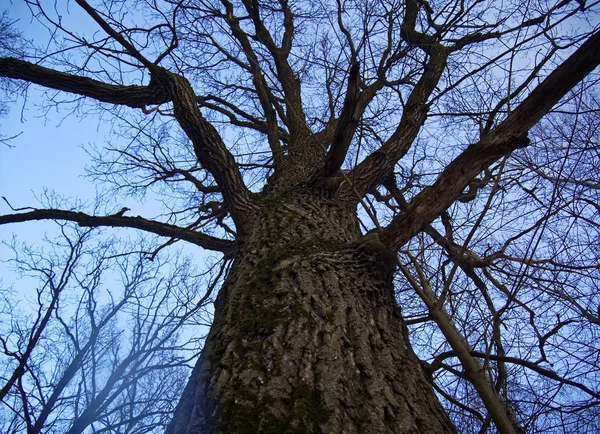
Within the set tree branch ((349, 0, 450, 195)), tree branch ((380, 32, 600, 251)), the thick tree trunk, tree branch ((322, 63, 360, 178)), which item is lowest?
the thick tree trunk

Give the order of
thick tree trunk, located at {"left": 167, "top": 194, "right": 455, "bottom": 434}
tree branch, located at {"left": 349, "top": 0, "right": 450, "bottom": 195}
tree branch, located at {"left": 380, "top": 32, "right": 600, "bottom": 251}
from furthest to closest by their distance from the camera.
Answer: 1. tree branch, located at {"left": 349, "top": 0, "right": 450, "bottom": 195}
2. tree branch, located at {"left": 380, "top": 32, "right": 600, "bottom": 251}
3. thick tree trunk, located at {"left": 167, "top": 194, "right": 455, "bottom": 434}

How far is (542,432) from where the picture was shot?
162 centimetres

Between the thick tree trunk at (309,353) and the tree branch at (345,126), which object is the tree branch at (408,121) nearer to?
the tree branch at (345,126)

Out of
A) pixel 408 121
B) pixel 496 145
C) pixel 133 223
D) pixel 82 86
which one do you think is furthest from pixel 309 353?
pixel 82 86

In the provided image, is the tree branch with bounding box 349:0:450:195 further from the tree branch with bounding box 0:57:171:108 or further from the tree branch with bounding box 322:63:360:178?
the tree branch with bounding box 0:57:171:108

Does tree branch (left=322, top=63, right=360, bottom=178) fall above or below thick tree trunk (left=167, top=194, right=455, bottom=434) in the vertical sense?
above

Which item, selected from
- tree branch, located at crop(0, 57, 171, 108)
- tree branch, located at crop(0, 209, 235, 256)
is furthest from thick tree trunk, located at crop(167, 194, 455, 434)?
tree branch, located at crop(0, 57, 171, 108)

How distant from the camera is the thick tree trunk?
97 cm

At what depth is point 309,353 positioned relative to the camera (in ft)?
3.80

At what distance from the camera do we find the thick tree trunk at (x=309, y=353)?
97 cm

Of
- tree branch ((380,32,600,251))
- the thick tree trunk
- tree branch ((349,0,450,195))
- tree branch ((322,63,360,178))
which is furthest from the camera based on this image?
tree branch ((349,0,450,195))

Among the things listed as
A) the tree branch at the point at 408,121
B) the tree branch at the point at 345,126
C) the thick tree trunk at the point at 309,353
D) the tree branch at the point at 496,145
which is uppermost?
the tree branch at the point at 408,121

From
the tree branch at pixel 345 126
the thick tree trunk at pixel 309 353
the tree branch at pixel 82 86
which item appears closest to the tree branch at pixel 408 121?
the tree branch at pixel 345 126

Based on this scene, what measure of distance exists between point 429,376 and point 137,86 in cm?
272
